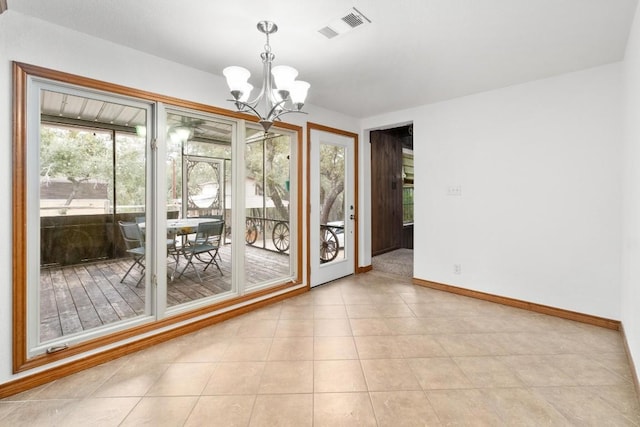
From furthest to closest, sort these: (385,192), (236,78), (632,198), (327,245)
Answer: (385,192) < (327,245) < (632,198) < (236,78)

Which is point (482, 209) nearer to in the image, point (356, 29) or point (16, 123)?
point (356, 29)

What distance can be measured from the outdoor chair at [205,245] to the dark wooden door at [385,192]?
3.04 meters

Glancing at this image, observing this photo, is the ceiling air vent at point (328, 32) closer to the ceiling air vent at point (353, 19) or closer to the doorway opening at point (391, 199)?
the ceiling air vent at point (353, 19)

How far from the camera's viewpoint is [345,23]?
208cm

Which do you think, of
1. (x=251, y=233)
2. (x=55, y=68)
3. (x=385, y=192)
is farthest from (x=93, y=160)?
(x=385, y=192)

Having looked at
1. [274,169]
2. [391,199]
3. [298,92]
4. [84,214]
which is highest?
[298,92]

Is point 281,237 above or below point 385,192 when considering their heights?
below

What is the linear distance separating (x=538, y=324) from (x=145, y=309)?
3.71 meters

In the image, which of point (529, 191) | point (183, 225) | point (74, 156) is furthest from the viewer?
point (529, 191)

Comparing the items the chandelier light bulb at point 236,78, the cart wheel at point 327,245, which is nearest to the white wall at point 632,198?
the chandelier light bulb at point 236,78

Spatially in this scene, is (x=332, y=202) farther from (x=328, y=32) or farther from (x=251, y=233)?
(x=328, y=32)

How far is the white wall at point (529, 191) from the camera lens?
2814 millimetres

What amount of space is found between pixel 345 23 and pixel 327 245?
297 cm

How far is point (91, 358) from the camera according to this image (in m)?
2.24
